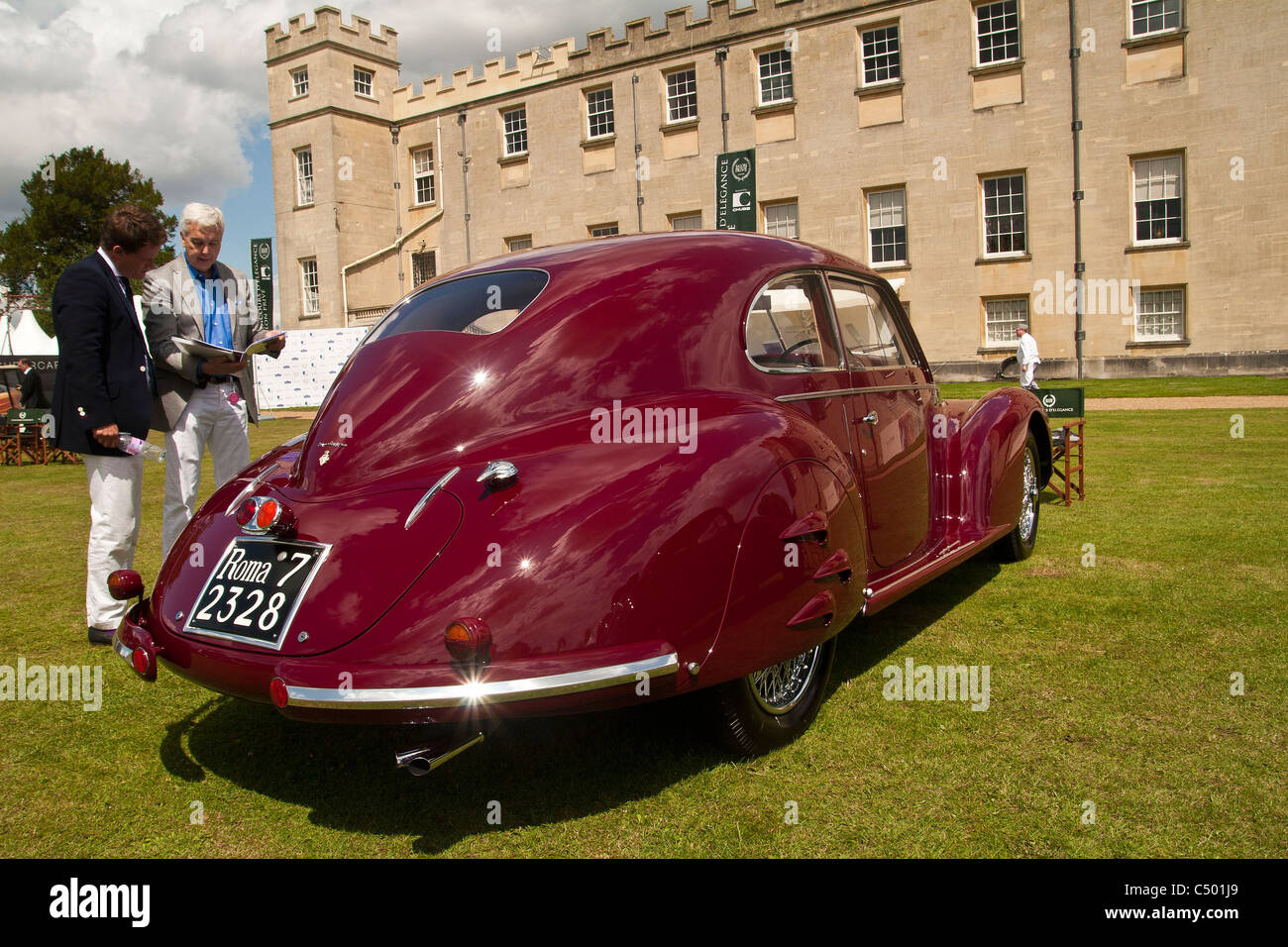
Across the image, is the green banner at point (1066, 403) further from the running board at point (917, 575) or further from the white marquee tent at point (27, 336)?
the white marquee tent at point (27, 336)

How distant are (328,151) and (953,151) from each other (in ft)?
77.5

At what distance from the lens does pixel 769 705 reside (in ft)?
10.8

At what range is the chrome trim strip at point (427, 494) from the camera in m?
2.74

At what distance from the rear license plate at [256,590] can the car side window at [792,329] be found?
1.74m

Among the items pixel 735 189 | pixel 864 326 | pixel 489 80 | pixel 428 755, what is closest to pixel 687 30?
pixel 489 80

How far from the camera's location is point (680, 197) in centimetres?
3044

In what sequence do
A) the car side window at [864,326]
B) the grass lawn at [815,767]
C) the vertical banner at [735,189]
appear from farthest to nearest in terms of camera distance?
1. the vertical banner at [735,189]
2. the car side window at [864,326]
3. the grass lawn at [815,767]

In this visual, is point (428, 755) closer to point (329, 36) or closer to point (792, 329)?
point (792, 329)

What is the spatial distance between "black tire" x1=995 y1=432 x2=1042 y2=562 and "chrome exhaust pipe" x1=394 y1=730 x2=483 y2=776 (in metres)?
4.22

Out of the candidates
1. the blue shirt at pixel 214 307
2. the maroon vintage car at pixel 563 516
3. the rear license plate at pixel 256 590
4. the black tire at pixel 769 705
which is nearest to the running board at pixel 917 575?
the maroon vintage car at pixel 563 516

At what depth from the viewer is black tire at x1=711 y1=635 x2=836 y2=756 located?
308cm

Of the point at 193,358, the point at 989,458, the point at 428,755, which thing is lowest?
the point at 428,755

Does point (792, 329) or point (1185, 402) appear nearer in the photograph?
point (792, 329)
